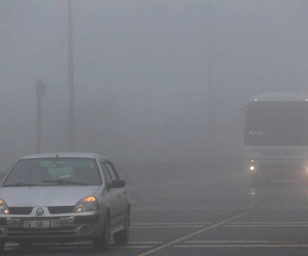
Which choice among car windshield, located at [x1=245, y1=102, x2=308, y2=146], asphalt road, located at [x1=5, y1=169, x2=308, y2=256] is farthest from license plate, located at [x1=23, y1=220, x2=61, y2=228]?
Answer: car windshield, located at [x1=245, y1=102, x2=308, y2=146]

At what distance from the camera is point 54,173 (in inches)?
611

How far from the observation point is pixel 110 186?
1555cm

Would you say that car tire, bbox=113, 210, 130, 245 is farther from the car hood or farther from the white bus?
the white bus

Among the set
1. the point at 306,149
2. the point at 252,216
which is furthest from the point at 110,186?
the point at 306,149

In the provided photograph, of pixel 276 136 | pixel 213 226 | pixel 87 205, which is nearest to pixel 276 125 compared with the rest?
pixel 276 136

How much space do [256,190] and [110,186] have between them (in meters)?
22.4

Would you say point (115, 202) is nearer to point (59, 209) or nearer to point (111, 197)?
point (111, 197)

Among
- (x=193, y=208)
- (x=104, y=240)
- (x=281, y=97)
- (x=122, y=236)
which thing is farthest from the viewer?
(x=281, y=97)

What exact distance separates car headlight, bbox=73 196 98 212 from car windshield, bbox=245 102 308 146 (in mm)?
26249

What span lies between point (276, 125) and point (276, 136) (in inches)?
17.1

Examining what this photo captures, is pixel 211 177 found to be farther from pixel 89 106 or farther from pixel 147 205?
pixel 147 205

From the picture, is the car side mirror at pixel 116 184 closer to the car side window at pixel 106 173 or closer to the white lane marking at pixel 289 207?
the car side window at pixel 106 173

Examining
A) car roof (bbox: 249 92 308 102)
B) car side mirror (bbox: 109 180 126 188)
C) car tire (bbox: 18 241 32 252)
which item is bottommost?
car tire (bbox: 18 241 32 252)

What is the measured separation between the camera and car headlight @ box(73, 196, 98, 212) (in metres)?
14.5
